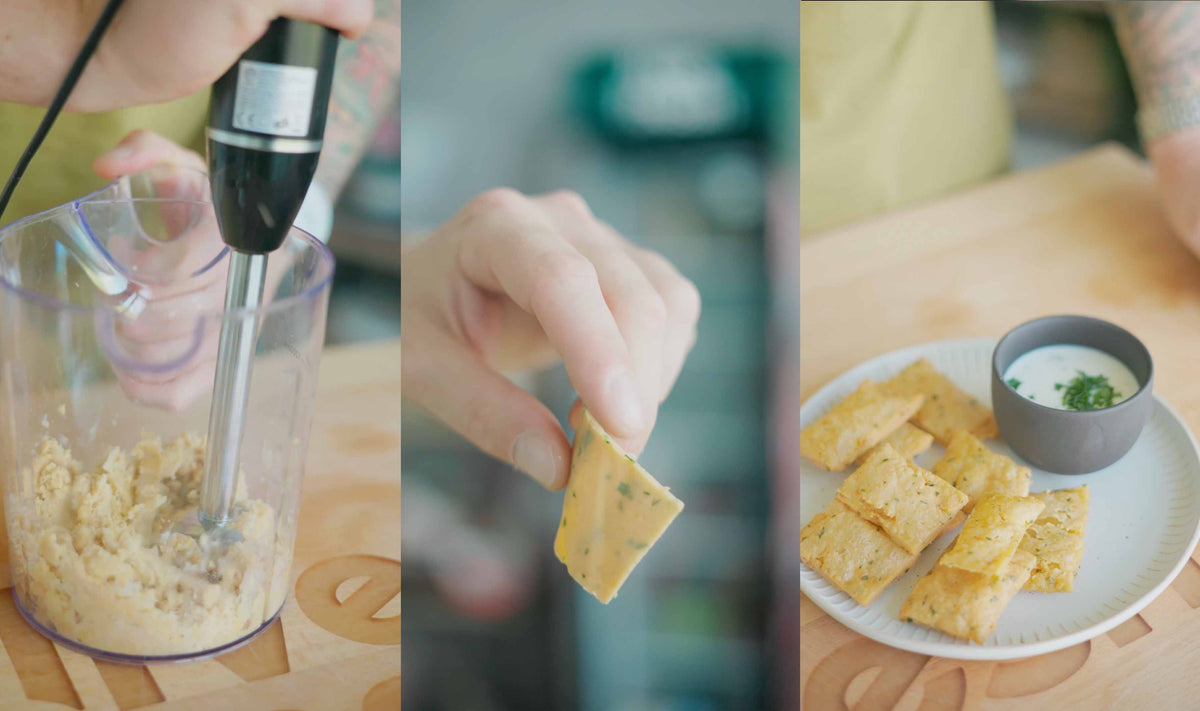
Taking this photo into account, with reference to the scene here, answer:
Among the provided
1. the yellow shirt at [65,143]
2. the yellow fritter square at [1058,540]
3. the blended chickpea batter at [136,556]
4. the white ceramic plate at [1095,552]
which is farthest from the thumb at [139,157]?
the yellow fritter square at [1058,540]

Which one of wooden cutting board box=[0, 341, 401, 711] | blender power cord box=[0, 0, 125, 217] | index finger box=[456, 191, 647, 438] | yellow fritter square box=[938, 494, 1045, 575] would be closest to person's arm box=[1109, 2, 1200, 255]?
yellow fritter square box=[938, 494, 1045, 575]

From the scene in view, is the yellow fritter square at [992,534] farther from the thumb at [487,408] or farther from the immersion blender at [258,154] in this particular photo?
the immersion blender at [258,154]

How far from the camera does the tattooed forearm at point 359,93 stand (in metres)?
0.83

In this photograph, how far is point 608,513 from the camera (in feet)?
1.39

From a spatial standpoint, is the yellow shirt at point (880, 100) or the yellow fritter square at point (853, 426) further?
the yellow shirt at point (880, 100)

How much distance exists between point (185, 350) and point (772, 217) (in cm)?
60

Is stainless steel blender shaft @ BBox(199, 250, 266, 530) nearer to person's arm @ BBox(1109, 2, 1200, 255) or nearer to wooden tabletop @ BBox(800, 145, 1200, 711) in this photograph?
wooden tabletop @ BBox(800, 145, 1200, 711)

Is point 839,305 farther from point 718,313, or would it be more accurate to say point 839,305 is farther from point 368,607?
point 368,607

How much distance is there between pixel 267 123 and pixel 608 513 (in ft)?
0.74

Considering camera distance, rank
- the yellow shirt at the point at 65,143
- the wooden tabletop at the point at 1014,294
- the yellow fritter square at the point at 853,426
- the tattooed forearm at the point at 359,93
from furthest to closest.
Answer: the tattooed forearm at the point at 359,93 < the yellow shirt at the point at 65,143 < the yellow fritter square at the point at 853,426 < the wooden tabletop at the point at 1014,294

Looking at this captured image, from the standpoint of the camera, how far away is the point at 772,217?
88 centimetres

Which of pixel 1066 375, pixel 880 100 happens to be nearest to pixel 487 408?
pixel 1066 375

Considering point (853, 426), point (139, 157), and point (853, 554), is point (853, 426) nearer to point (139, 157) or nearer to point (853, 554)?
point (853, 554)

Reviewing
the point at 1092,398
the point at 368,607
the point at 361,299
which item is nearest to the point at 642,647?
the point at 368,607
